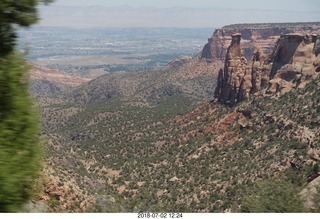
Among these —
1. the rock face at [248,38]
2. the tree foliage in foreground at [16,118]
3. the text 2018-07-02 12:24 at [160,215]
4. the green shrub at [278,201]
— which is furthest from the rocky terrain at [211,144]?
the rock face at [248,38]

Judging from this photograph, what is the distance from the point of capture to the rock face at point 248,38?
491ft

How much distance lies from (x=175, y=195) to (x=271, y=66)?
3154cm

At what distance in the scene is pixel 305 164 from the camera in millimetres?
30641

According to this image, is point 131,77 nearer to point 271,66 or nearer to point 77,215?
point 271,66

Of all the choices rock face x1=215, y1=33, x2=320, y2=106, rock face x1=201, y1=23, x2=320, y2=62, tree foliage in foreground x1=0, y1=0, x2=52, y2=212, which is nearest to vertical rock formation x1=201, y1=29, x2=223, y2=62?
rock face x1=201, y1=23, x2=320, y2=62

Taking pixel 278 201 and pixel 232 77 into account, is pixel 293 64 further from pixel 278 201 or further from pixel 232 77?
pixel 278 201

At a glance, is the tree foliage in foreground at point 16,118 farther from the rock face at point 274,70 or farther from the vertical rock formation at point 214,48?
the vertical rock formation at point 214,48

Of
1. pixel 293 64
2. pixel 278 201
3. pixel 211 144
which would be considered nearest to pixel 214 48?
pixel 293 64

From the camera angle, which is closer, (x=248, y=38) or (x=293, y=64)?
(x=293, y=64)

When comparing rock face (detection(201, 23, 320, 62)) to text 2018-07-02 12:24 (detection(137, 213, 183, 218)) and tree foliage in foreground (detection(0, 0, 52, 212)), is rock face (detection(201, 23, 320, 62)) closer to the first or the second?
tree foliage in foreground (detection(0, 0, 52, 212))

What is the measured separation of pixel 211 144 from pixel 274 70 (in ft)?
54.4

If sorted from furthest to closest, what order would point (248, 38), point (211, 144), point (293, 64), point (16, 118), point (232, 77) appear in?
1. point (248, 38)
2. point (232, 77)
3. point (293, 64)
4. point (211, 144)
5. point (16, 118)

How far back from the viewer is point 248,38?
159875mm

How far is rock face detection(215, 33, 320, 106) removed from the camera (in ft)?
179
